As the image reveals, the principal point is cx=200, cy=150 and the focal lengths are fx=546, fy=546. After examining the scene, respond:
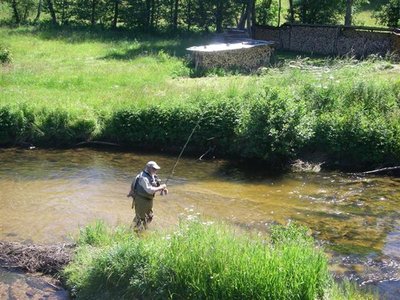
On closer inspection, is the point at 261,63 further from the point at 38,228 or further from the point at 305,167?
the point at 38,228

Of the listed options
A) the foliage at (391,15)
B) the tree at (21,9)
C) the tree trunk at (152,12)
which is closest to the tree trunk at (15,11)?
the tree at (21,9)

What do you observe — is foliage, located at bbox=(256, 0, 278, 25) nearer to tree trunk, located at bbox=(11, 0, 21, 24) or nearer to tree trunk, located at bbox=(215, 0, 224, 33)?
tree trunk, located at bbox=(215, 0, 224, 33)

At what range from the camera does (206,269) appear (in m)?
9.34

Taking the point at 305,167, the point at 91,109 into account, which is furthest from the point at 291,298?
the point at 91,109

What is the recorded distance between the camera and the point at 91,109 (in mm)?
22734

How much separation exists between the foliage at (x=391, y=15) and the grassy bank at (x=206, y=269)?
33.9 metres

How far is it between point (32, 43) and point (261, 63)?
1743 centimetres

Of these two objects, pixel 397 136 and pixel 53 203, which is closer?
pixel 53 203

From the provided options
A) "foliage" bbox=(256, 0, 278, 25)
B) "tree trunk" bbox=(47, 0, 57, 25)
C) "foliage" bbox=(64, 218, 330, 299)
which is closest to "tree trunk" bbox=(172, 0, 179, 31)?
"foliage" bbox=(256, 0, 278, 25)

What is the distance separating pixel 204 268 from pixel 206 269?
0.04 metres

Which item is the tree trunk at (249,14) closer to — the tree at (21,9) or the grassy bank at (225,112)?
the grassy bank at (225,112)

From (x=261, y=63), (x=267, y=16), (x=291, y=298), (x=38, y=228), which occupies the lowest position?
(x=38, y=228)

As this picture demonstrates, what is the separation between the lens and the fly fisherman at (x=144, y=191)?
12.8 m

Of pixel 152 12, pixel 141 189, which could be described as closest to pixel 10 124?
pixel 141 189
